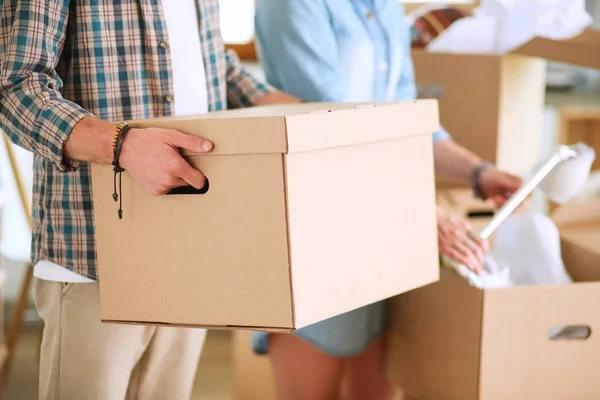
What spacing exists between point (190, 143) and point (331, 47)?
51 centimetres

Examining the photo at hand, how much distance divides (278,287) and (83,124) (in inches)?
11.8

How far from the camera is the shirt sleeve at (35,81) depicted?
92 cm

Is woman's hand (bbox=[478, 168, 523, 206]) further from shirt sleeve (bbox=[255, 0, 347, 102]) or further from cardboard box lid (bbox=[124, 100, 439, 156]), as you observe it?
cardboard box lid (bbox=[124, 100, 439, 156])

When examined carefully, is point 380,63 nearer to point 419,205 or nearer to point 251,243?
point 419,205

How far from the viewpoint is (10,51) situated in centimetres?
94

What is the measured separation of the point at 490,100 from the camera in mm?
1868

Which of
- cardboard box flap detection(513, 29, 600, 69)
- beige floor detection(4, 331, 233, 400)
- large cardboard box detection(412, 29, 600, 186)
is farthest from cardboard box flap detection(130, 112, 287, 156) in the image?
beige floor detection(4, 331, 233, 400)

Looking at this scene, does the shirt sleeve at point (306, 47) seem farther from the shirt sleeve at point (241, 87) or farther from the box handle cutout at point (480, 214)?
the box handle cutout at point (480, 214)

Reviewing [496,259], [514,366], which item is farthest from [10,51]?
[496,259]

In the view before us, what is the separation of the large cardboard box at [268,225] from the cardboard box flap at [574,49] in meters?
0.67

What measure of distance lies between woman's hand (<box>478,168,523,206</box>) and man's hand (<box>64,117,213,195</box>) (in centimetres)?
75

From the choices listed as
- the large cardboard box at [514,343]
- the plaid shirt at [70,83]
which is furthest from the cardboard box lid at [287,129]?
the large cardboard box at [514,343]

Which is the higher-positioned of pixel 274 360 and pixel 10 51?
pixel 10 51

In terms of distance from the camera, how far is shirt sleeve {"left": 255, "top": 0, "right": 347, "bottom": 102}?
1.29m
